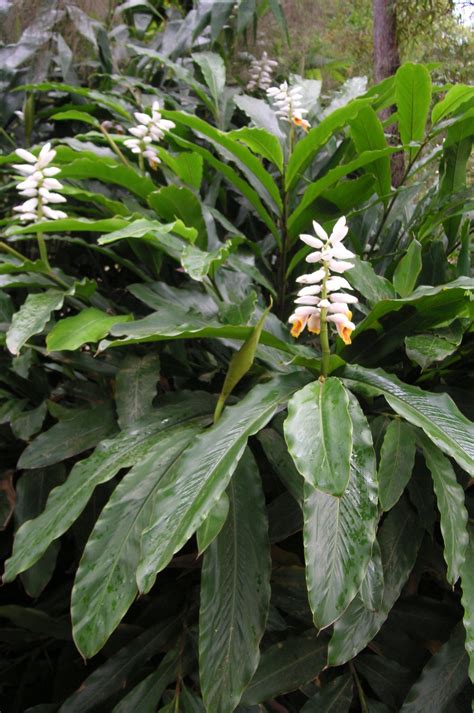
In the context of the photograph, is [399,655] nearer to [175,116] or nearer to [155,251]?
[155,251]

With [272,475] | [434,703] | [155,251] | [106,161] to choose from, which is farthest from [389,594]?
[106,161]

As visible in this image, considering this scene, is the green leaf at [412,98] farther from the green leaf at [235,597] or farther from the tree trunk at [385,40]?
the tree trunk at [385,40]

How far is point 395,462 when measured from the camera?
632 mm

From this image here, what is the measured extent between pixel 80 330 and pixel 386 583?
0.47m

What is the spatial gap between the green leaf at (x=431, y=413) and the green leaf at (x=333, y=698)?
360 millimetres

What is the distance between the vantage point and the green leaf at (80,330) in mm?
703

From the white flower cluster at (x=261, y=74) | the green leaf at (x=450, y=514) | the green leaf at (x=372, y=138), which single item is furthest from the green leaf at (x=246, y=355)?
the white flower cluster at (x=261, y=74)

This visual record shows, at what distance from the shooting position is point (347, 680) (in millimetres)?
715

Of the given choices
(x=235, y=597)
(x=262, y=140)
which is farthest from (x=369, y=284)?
(x=235, y=597)

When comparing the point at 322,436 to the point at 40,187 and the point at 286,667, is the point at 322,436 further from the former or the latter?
the point at 40,187

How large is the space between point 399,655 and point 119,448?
0.45 m

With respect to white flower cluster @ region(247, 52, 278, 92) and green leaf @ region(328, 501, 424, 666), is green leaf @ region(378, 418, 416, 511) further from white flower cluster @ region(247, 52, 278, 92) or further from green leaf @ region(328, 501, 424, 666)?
white flower cluster @ region(247, 52, 278, 92)

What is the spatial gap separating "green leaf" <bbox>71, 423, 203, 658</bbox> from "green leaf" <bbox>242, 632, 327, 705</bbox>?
0.77 feet

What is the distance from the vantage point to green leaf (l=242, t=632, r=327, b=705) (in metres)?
0.67
